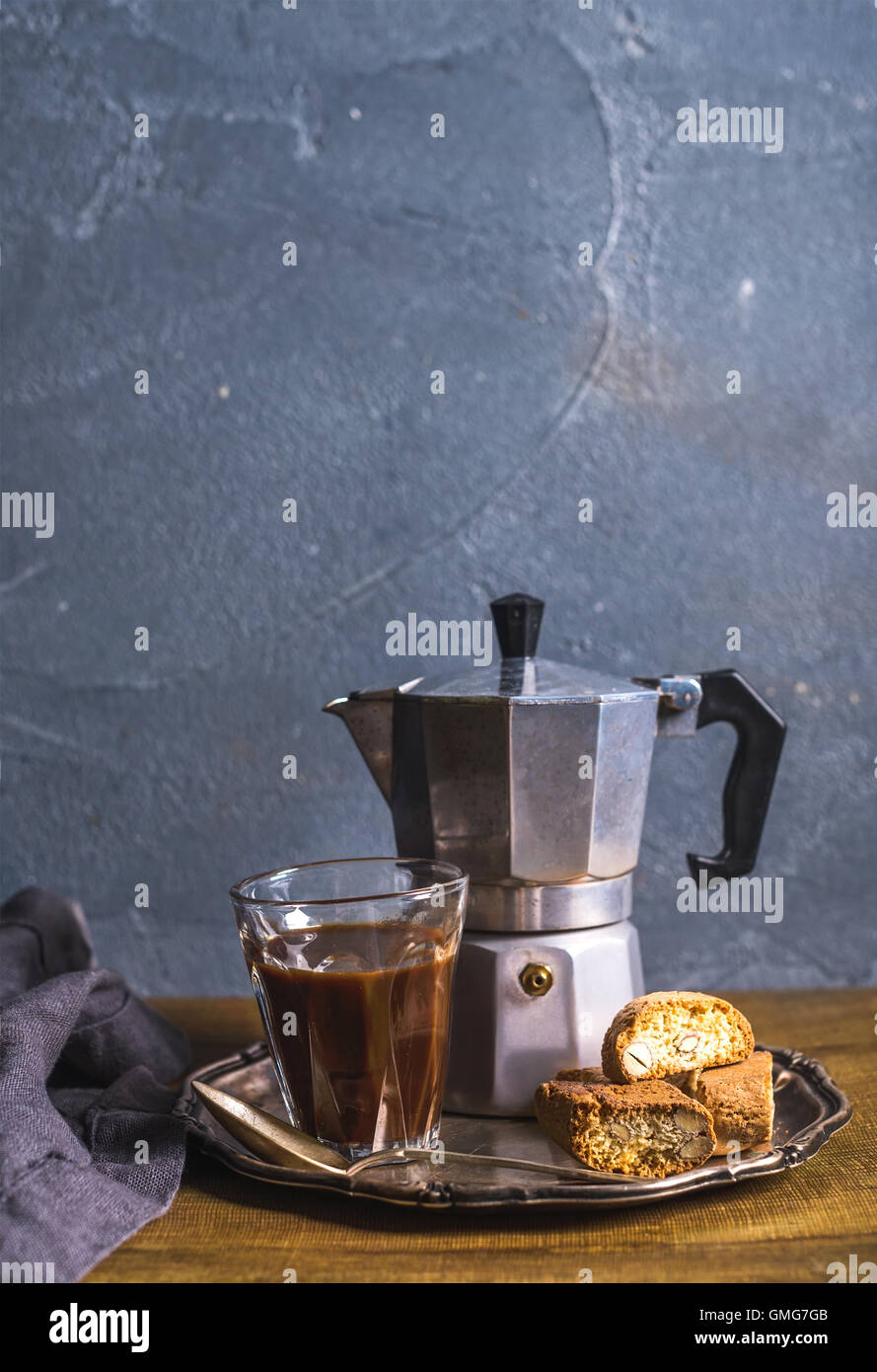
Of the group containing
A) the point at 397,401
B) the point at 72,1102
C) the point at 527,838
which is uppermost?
the point at 397,401

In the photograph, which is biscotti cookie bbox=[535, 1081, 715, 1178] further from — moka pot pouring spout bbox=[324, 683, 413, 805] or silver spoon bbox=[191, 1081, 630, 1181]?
moka pot pouring spout bbox=[324, 683, 413, 805]

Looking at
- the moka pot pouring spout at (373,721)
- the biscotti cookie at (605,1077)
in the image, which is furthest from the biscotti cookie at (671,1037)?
the moka pot pouring spout at (373,721)

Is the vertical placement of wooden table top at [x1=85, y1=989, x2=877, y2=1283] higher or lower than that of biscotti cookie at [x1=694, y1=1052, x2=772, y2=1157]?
lower

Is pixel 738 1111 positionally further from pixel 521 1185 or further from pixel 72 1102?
A: pixel 72 1102

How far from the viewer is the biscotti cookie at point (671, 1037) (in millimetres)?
618

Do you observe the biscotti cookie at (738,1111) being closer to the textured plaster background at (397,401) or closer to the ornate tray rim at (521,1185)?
the ornate tray rim at (521,1185)

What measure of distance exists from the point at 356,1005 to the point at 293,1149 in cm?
7

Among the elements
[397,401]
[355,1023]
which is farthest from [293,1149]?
[397,401]

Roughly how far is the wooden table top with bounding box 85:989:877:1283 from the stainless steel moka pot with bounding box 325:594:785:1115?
0.14 metres

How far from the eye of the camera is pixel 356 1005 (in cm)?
59

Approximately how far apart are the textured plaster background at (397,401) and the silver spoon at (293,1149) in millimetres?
379

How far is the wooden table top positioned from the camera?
0.48 metres

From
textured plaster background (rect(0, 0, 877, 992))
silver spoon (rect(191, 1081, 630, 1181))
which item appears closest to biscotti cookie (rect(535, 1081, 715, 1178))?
silver spoon (rect(191, 1081, 630, 1181))
